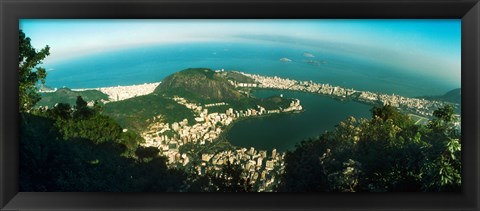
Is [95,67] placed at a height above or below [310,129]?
above

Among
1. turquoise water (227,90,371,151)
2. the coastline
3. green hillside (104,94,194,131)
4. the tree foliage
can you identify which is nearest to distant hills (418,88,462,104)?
turquoise water (227,90,371,151)

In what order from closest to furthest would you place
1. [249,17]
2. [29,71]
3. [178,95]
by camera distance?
[249,17]
[29,71]
[178,95]

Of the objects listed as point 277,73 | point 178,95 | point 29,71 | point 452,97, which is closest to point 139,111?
point 178,95

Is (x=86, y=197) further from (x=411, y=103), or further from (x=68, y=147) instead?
(x=411, y=103)

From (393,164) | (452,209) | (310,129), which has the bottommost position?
(452,209)

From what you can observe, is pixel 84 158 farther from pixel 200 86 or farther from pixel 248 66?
pixel 248 66
